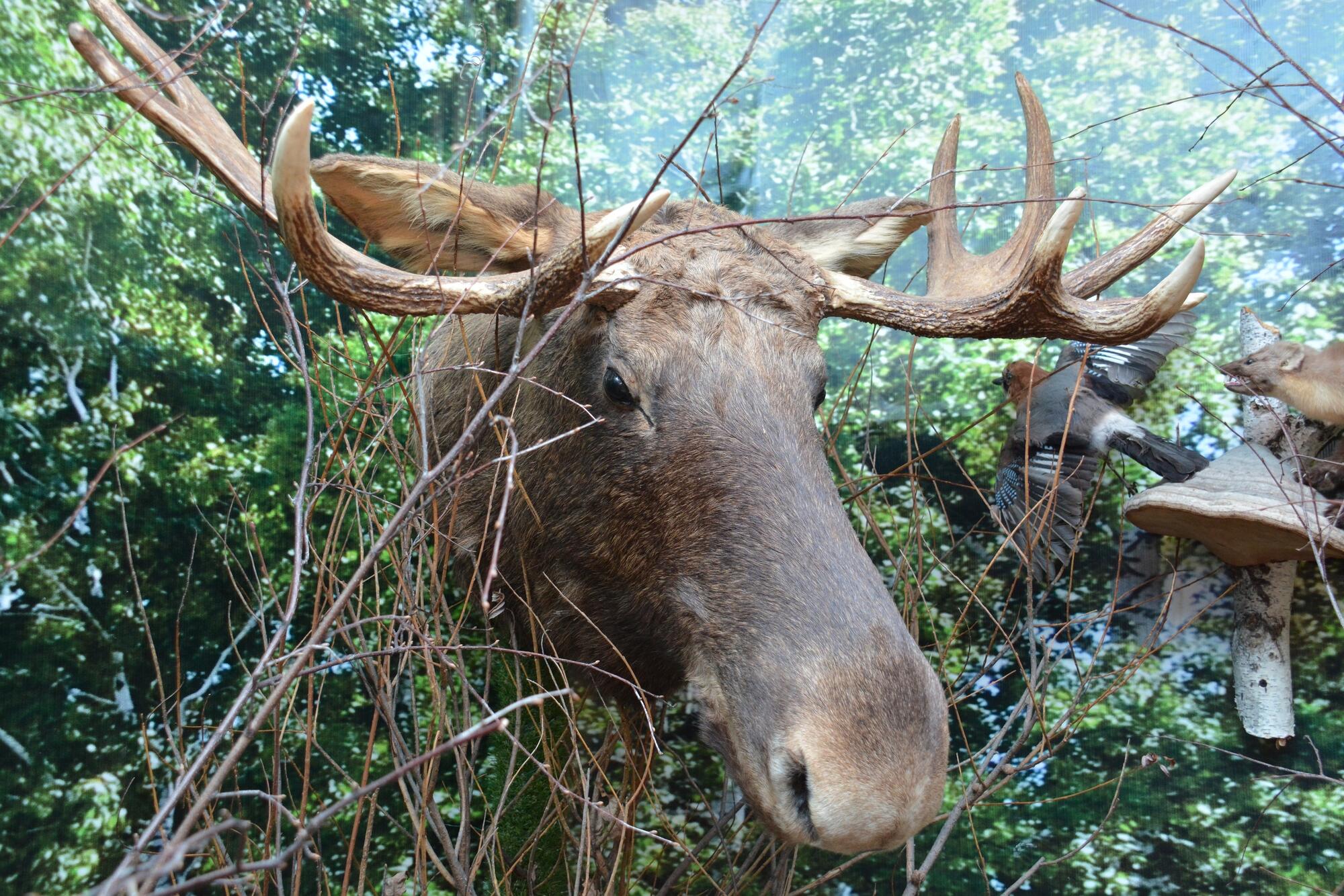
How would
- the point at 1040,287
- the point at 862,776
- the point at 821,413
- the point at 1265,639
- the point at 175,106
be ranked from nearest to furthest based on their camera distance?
1. the point at 862,776
2. the point at 175,106
3. the point at 1040,287
4. the point at 1265,639
5. the point at 821,413

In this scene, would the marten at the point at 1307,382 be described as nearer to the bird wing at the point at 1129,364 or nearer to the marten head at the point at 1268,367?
the marten head at the point at 1268,367

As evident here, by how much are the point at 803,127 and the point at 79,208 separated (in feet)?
7.70

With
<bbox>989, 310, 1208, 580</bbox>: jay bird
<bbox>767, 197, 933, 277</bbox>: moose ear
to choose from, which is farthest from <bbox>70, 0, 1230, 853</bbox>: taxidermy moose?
<bbox>989, 310, 1208, 580</bbox>: jay bird

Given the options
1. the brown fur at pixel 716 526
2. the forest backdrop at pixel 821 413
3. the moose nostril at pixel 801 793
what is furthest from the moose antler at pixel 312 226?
the moose nostril at pixel 801 793

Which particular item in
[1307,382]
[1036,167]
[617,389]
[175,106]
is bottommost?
[1307,382]

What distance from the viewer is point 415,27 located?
2.92 meters

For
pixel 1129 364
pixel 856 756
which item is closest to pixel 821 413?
pixel 1129 364

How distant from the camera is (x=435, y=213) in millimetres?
1916

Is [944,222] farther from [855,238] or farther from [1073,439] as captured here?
[1073,439]

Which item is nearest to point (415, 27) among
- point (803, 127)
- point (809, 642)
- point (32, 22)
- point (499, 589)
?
point (32, 22)

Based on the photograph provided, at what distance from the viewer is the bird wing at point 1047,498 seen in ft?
8.04

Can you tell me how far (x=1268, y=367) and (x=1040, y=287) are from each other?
0.84 meters

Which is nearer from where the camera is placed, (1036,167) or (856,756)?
(856,756)

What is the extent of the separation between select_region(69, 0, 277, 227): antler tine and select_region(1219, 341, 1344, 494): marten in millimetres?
2295
